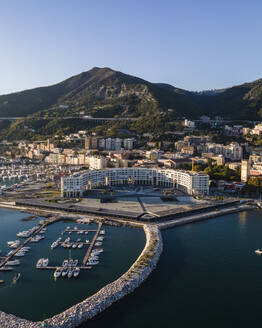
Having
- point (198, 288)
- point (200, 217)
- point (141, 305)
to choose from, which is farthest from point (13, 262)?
point (200, 217)

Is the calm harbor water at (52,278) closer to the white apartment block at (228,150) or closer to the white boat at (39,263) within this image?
the white boat at (39,263)

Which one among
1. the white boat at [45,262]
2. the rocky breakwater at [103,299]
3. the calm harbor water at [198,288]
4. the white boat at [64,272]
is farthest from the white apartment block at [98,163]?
the white boat at [64,272]

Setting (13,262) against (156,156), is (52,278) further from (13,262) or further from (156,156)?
(156,156)

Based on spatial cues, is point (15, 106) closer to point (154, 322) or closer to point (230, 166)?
point (230, 166)

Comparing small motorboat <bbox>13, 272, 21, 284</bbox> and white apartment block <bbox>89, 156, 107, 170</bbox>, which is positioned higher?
white apartment block <bbox>89, 156, 107, 170</bbox>

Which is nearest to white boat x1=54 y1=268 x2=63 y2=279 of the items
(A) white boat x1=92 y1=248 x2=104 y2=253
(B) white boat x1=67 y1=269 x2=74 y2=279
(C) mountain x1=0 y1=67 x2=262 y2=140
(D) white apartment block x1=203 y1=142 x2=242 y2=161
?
(B) white boat x1=67 y1=269 x2=74 y2=279

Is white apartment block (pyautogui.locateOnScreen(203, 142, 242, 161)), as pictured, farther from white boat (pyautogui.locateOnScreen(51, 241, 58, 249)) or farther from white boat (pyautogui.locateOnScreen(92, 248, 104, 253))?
white boat (pyautogui.locateOnScreen(51, 241, 58, 249))

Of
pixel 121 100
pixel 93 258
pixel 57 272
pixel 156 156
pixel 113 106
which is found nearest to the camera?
pixel 57 272
